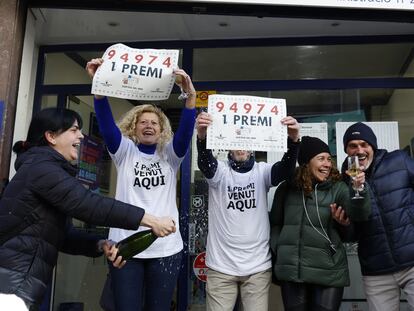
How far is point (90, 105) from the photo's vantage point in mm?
4617

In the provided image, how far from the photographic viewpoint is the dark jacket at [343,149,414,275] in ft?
9.71

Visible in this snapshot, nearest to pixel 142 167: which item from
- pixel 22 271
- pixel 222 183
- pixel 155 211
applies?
pixel 155 211

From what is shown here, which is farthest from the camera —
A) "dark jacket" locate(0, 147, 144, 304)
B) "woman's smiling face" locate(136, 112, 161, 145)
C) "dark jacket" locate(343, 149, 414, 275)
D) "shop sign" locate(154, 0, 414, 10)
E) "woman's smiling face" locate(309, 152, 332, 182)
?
"shop sign" locate(154, 0, 414, 10)

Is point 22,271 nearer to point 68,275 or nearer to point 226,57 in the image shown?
point 68,275

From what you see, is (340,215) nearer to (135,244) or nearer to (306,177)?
(306,177)

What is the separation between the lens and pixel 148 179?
2.95 m

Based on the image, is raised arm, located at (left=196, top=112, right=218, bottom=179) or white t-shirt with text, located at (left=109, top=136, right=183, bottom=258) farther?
raised arm, located at (left=196, top=112, right=218, bottom=179)

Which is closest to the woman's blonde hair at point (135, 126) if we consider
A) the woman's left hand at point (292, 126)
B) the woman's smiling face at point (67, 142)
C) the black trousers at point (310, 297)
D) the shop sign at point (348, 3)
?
the woman's smiling face at point (67, 142)

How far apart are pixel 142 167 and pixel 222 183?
64 cm

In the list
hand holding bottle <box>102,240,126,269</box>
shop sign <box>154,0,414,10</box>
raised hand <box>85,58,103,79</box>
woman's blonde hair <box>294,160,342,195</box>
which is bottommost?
hand holding bottle <box>102,240,126,269</box>

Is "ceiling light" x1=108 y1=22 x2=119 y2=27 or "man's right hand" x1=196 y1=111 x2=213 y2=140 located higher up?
"ceiling light" x1=108 y1=22 x2=119 y2=27

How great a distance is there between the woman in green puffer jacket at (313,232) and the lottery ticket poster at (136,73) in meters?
1.19

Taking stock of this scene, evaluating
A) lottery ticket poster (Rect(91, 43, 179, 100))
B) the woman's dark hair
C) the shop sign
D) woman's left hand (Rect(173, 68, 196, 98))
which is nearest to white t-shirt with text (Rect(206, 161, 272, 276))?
woman's left hand (Rect(173, 68, 196, 98))

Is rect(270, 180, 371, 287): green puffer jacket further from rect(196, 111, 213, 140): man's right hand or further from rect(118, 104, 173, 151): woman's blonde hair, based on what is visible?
rect(118, 104, 173, 151): woman's blonde hair
